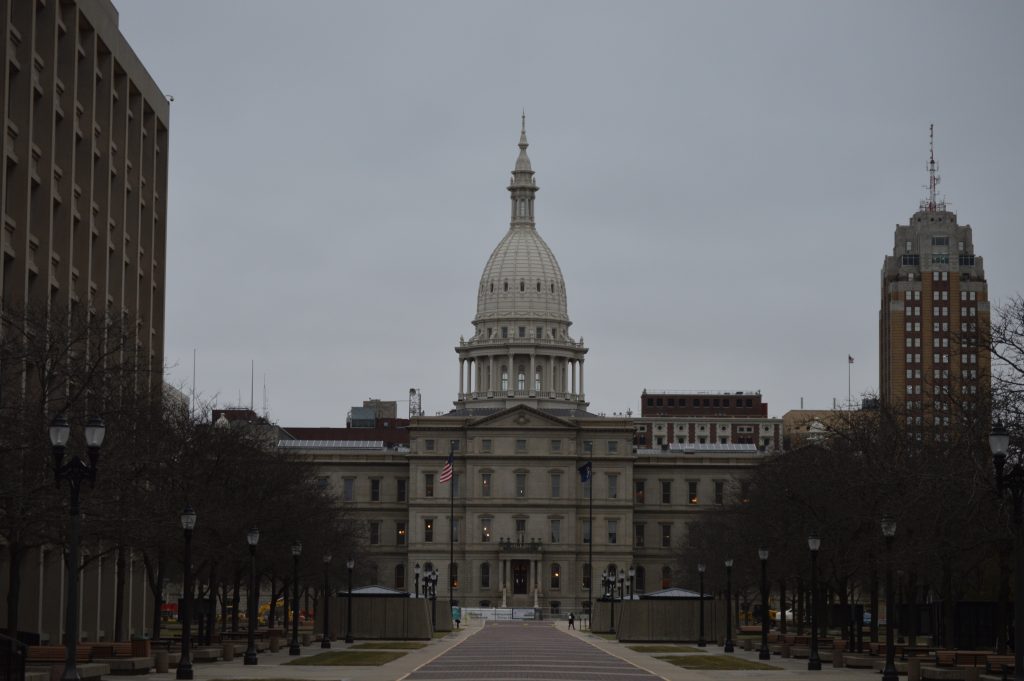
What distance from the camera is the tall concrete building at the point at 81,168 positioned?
70.9 metres

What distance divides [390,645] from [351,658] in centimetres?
2044

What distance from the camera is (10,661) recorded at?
4053 cm

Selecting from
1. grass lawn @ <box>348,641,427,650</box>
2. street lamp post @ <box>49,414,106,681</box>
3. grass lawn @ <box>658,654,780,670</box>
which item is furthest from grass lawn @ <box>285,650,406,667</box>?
street lamp post @ <box>49,414,106,681</box>

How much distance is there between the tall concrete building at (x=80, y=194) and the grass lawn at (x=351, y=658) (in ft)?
27.2

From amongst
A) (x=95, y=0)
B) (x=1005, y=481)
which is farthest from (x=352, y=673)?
(x=95, y=0)

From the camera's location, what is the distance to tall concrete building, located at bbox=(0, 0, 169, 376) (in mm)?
70938

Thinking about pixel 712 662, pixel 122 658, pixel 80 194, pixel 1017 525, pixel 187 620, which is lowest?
pixel 712 662

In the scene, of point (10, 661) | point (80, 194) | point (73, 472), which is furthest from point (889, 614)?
point (80, 194)

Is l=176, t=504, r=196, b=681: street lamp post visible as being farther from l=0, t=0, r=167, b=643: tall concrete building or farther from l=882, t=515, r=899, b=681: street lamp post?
l=882, t=515, r=899, b=681: street lamp post

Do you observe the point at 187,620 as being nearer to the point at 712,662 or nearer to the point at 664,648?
the point at 712,662

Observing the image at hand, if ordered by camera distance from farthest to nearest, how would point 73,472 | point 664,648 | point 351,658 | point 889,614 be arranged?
point 664,648 → point 351,658 → point 889,614 → point 73,472

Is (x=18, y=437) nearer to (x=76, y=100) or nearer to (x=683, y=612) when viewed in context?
(x=76, y=100)

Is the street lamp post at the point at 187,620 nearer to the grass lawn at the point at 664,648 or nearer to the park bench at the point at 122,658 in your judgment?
the park bench at the point at 122,658

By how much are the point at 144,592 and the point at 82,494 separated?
47008 mm
